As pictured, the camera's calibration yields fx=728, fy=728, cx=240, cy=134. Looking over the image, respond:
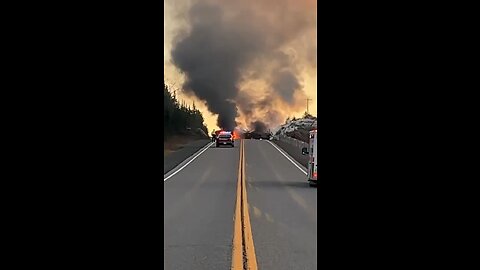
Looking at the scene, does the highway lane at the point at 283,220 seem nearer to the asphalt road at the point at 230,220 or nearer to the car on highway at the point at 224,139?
the asphalt road at the point at 230,220

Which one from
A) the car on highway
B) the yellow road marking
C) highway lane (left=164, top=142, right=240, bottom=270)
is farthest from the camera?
the car on highway

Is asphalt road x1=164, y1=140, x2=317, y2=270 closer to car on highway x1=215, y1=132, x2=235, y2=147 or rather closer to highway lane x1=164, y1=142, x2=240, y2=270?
highway lane x1=164, y1=142, x2=240, y2=270

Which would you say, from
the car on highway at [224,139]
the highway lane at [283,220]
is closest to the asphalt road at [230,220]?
the highway lane at [283,220]

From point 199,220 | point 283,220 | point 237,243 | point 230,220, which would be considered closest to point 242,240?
point 237,243

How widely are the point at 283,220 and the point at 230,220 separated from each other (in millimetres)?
1127

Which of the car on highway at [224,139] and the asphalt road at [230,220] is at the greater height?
the car on highway at [224,139]

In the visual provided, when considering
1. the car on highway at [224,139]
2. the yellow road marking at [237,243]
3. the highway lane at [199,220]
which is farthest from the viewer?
the car on highway at [224,139]

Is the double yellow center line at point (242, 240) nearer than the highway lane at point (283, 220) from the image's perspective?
Yes

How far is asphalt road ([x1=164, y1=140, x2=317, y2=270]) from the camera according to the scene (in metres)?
10.4

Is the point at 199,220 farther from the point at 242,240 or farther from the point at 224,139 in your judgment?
the point at 224,139

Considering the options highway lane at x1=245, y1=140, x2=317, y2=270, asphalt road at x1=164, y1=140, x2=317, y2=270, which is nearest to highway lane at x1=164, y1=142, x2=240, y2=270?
asphalt road at x1=164, y1=140, x2=317, y2=270

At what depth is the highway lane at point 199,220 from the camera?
10.3 meters
